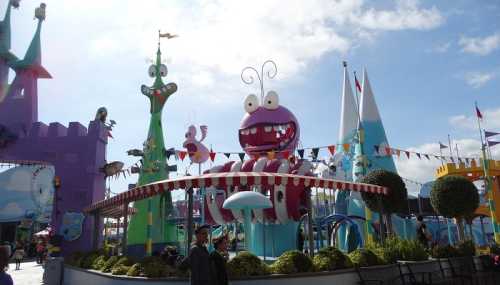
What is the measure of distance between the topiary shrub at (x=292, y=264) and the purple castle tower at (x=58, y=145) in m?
20.1

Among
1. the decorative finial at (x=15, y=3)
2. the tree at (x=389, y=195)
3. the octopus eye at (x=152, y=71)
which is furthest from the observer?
the decorative finial at (x=15, y=3)

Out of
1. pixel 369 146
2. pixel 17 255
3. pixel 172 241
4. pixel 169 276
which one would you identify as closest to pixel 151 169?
pixel 172 241

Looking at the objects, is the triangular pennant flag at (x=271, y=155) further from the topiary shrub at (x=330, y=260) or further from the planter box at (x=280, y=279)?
the planter box at (x=280, y=279)

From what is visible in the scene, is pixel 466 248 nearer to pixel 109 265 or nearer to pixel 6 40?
pixel 109 265

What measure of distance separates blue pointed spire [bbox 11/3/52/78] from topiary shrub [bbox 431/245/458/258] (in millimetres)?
29262

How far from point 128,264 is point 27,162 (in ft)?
67.8

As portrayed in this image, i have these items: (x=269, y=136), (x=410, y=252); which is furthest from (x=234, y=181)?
(x=269, y=136)

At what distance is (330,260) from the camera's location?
8.12 metres

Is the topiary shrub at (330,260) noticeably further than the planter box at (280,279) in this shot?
Yes

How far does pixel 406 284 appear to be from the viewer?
27.5ft

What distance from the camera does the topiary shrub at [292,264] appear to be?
7.62 m

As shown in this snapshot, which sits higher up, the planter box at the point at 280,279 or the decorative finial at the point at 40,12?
the decorative finial at the point at 40,12

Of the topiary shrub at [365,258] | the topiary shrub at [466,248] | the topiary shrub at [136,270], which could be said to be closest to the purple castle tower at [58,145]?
the topiary shrub at [136,270]

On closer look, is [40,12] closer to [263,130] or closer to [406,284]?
[263,130]
